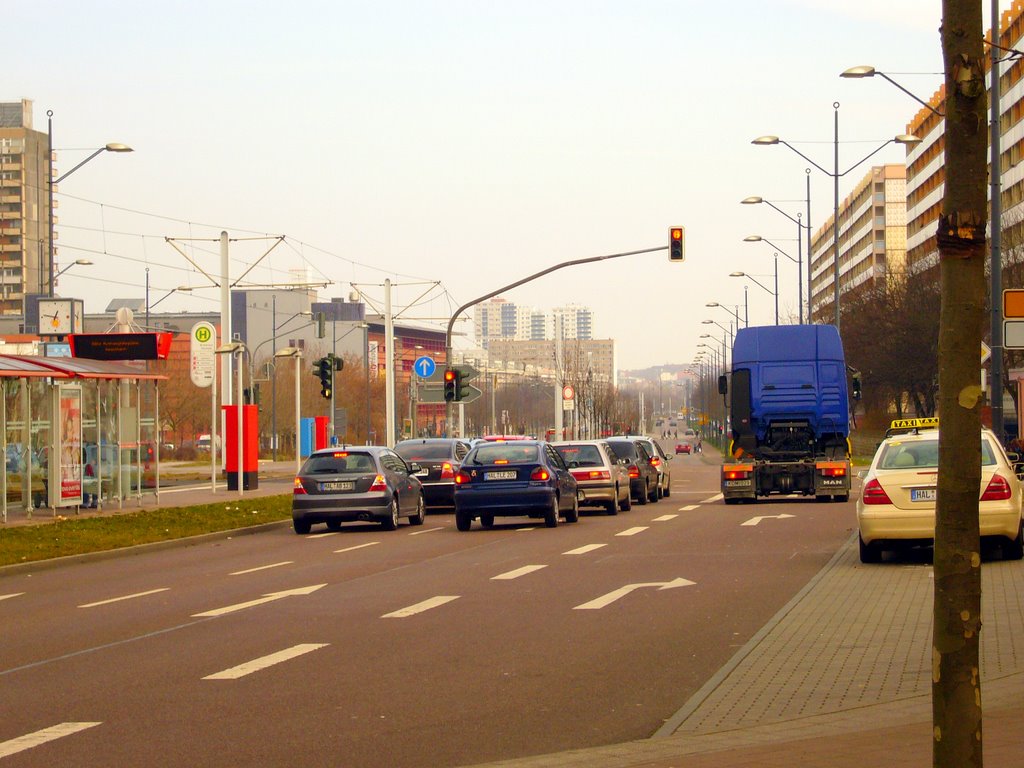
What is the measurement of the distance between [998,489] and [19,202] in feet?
494

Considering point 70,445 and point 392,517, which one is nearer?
point 392,517

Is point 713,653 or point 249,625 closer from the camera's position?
point 713,653

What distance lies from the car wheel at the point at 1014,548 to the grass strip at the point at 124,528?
12461 mm

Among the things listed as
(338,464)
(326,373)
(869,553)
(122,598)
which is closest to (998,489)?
(869,553)

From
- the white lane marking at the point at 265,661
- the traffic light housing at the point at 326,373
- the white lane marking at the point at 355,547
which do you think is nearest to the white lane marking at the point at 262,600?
the white lane marking at the point at 265,661

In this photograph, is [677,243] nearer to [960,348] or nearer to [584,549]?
[584,549]

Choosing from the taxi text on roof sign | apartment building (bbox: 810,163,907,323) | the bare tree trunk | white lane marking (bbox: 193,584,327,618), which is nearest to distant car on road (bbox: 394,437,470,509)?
the taxi text on roof sign

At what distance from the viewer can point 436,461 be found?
33.2 m

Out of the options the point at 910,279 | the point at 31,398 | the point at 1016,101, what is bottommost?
the point at 31,398

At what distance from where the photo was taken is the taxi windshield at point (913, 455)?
1736cm

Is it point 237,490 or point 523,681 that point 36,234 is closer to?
point 237,490

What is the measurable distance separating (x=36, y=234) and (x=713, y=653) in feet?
504

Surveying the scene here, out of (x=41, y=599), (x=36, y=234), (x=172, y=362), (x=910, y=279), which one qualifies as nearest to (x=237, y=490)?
(x=41, y=599)

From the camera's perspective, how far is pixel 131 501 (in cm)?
3534
